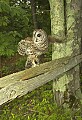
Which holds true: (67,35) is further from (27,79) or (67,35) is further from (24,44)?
(27,79)

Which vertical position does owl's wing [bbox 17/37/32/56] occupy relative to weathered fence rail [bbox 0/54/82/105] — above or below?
above

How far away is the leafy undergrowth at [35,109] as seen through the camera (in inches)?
159

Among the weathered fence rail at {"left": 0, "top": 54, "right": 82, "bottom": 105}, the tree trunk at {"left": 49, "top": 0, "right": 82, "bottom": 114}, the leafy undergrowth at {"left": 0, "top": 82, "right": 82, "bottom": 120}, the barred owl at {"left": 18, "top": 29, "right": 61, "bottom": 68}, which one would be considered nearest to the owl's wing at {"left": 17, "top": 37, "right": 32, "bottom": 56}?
the barred owl at {"left": 18, "top": 29, "right": 61, "bottom": 68}

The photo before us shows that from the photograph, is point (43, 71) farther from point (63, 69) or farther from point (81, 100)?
point (81, 100)

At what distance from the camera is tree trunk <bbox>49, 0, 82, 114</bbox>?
13.0 feet

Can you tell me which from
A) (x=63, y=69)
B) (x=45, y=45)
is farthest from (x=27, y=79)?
(x=63, y=69)

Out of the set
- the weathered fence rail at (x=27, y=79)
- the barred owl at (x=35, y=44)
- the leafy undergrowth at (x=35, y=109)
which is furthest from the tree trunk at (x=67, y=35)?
the barred owl at (x=35, y=44)

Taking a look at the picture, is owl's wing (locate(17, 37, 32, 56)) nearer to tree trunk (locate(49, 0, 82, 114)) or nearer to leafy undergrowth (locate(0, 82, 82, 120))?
tree trunk (locate(49, 0, 82, 114))

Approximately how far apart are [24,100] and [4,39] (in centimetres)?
134

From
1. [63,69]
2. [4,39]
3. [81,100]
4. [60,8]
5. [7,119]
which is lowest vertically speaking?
[7,119]

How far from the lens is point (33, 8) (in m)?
7.01

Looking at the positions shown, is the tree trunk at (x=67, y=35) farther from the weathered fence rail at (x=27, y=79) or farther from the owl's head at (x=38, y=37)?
the owl's head at (x=38, y=37)

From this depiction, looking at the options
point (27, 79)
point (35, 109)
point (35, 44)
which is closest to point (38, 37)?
point (35, 44)

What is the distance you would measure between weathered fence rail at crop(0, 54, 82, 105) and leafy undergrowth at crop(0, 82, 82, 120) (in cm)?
94
